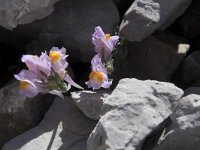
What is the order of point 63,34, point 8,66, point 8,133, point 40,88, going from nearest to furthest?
point 40,88, point 8,133, point 63,34, point 8,66

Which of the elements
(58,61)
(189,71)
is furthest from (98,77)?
(189,71)

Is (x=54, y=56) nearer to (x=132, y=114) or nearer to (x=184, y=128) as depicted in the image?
(x=132, y=114)

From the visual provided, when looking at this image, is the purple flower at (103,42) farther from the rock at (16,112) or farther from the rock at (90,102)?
the rock at (16,112)

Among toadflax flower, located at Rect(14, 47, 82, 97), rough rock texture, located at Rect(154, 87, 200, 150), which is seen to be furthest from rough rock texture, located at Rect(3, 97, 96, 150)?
A: rough rock texture, located at Rect(154, 87, 200, 150)

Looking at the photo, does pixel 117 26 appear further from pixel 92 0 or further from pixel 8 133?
pixel 8 133

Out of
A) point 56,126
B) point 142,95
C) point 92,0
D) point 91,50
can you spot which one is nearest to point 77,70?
point 91,50

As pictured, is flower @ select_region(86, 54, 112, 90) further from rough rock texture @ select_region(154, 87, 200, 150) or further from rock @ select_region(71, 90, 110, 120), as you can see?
rough rock texture @ select_region(154, 87, 200, 150)
